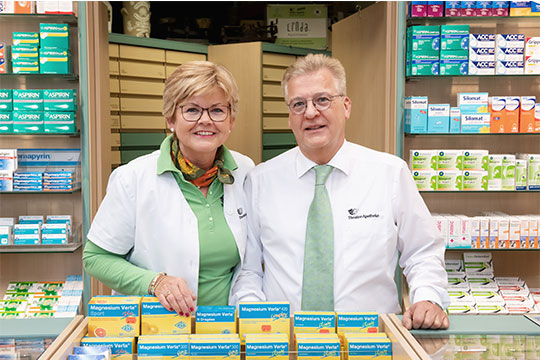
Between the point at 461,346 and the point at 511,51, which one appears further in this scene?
the point at 511,51

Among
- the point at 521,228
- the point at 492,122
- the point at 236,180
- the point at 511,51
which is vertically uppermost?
the point at 511,51

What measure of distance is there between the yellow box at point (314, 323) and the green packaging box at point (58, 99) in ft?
8.47

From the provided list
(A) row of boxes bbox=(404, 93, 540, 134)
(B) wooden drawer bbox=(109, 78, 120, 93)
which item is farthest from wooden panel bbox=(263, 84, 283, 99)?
(A) row of boxes bbox=(404, 93, 540, 134)

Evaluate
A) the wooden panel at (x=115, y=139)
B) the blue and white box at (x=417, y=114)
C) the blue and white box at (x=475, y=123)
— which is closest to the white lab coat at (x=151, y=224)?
the blue and white box at (x=417, y=114)

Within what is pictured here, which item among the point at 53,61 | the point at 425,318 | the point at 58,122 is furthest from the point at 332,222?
the point at 53,61

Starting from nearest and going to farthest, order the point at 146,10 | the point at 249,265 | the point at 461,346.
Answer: the point at 461,346, the point at 249,265, the point at 146,10

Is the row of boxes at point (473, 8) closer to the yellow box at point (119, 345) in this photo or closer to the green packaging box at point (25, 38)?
the green packaging box at point (25, 38)

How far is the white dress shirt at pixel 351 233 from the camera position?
6.51 ft

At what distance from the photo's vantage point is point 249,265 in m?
2.14

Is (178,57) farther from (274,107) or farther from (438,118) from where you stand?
(438,118)

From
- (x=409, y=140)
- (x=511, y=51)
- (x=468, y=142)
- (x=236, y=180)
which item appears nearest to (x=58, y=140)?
(x=236, y=180)

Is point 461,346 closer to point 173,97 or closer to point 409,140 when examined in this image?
point 173,97

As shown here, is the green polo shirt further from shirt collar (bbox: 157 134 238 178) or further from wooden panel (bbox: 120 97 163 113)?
wooden panel (bbox: 120 97 163 113)

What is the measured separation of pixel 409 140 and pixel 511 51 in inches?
34.5
